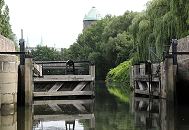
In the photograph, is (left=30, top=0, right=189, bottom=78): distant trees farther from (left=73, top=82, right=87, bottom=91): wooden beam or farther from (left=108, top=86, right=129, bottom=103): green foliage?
(left=73, top=82, right=87, bottom=91): wooden beam

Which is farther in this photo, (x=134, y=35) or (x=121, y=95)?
(x=134, y=35)

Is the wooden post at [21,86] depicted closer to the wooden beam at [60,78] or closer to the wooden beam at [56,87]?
the wooden beam at [60,78]

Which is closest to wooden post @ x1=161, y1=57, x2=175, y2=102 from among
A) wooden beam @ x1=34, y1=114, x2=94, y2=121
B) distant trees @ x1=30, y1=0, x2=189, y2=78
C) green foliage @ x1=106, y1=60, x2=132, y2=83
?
distant trees @ x1=30, y1=0, x2=189, y2=78

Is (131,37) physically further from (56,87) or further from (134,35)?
(56,87)

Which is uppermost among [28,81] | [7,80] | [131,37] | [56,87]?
[131,37]

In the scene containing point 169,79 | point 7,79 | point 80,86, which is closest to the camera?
point 7,79

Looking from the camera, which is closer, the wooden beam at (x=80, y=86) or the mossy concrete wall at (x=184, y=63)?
the mossy concrete wall at (x=184, y=63)

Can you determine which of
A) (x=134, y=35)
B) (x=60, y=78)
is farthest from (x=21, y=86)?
(x=134, y=35)

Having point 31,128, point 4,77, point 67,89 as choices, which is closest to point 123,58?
point 67,89

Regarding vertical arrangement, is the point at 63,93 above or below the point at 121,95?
above

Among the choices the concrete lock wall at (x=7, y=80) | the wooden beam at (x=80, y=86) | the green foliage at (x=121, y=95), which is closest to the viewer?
the concrete lock wall at (x=7, y=80)

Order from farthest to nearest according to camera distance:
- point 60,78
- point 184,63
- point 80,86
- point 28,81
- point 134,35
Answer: point 134,35 → point 80,86 → point 60,78 → point 28,81 → point 184,63

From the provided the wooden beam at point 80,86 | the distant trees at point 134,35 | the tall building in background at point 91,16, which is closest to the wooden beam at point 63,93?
the wooden beam at point 80,86

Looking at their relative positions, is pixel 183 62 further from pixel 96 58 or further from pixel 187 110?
pixel 96 58
